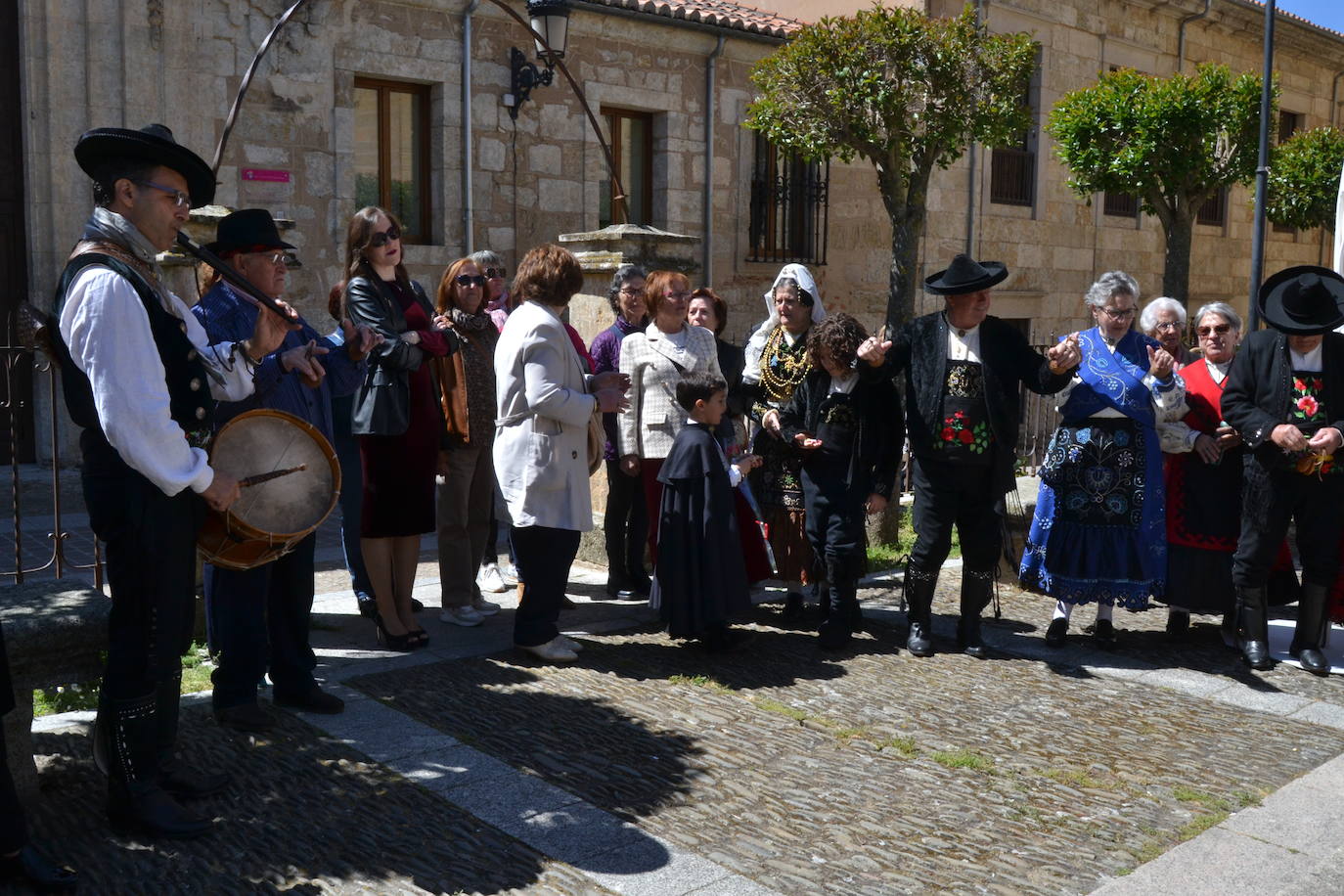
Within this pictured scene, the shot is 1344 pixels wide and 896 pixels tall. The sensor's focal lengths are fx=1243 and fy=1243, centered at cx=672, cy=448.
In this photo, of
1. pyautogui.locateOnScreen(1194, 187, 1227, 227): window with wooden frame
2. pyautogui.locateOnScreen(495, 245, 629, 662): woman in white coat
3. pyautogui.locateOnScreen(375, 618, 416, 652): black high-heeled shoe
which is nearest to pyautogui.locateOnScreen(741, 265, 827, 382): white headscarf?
pyautogui.locateOnScreen(495, 245, 629, 662): woman in white coat

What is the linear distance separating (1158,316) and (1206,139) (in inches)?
363

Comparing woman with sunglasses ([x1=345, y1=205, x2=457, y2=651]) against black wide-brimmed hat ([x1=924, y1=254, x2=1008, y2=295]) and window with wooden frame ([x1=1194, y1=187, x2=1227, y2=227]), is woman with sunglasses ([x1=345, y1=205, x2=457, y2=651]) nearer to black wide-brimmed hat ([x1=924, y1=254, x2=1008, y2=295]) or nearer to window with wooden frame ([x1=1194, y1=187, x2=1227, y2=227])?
black wide-brimmed hat ([x1=924, y1=254, x2=1008, y2=295])

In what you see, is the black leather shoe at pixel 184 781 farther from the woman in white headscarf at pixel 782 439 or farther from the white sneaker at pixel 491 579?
the woman in white headscarf at pixel 782 439

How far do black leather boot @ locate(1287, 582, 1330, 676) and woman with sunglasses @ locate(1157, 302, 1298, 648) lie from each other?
301 mm

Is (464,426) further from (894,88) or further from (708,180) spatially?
(708,180)

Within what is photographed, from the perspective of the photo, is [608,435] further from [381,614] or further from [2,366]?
[2,366]

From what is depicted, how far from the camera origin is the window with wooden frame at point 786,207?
15391 mm

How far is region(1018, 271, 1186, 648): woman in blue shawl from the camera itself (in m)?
5.82

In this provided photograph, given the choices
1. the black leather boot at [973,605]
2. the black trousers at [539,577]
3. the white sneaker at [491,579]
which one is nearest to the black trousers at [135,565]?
the black trousers at [539,577]

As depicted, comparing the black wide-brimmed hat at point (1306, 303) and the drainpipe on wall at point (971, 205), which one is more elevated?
the drainpipe on wall at point (971, 205)

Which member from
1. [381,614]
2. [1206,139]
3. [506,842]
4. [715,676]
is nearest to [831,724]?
[715,676]

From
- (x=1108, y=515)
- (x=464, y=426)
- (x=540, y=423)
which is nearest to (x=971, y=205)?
(x=1108, y=515)

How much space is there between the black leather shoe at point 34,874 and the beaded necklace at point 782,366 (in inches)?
153

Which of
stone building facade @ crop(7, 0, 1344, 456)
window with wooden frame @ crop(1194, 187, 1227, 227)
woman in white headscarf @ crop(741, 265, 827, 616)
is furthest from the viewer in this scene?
window with wooden frame @ crop(1194, 187, 1227, 227)
